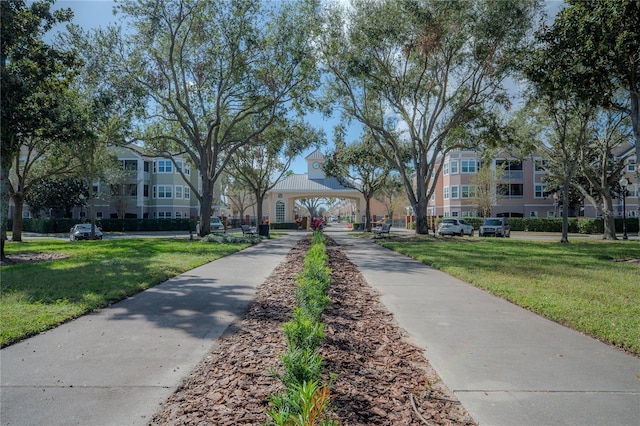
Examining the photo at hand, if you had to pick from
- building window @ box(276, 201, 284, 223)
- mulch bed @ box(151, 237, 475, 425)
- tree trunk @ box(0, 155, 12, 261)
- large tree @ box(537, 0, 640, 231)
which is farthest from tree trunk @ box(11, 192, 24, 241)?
building window @ box(276, 201, 284, 223)

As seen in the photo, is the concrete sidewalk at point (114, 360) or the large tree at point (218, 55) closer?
the concrete sidewalk at point (114, 360)

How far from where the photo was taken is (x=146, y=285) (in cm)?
827

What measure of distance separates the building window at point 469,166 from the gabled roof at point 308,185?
14866 mm

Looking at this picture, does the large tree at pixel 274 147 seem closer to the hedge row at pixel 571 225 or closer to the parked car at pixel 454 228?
the parked car at pixel 454 228

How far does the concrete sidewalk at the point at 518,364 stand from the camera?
318cm

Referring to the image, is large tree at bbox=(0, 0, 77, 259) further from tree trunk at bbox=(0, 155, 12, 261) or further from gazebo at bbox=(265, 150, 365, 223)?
gazebo at bbox=(265, 150, 365, 223)

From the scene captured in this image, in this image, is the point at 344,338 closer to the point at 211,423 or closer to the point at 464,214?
the point at 211,423

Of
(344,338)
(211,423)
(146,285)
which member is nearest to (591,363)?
(344,338)

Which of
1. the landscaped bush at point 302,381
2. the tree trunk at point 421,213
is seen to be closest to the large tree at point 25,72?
the landscaped bush at point 302,381

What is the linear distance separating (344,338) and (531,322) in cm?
296

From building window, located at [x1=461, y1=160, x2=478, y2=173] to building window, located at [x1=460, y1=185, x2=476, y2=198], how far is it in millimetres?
2028

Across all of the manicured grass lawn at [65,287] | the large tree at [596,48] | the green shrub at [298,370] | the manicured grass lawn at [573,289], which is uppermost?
the large tree at [596,48]

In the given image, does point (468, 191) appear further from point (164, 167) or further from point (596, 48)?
point (596, 48)

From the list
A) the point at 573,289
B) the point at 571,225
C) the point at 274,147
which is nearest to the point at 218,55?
the point at 274,147
